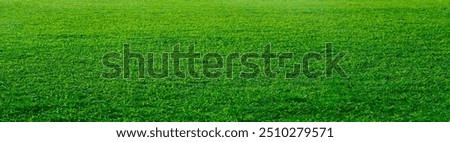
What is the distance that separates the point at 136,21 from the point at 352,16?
2668 millimetres

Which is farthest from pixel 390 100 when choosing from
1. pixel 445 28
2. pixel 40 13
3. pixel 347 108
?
pixel 40 13

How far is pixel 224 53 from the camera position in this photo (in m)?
5.86

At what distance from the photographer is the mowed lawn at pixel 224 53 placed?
4.35 meters

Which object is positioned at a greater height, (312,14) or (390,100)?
(312,14)

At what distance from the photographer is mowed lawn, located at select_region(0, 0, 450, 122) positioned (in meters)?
4.35

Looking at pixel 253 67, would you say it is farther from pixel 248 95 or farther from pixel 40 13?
pixel 40 13

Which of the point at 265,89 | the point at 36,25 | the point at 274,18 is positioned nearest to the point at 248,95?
the point at 265,89

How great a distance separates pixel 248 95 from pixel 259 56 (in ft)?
3.82

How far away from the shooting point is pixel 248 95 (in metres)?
4.63

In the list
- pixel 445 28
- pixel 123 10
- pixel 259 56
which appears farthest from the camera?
pixel 123 10

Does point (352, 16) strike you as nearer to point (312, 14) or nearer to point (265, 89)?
point (312, 14)

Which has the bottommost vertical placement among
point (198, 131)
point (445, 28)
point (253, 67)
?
point (198, 131)

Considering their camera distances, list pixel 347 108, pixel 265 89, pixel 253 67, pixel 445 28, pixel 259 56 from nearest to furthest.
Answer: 1. pixel 347 108
2. pixel 265 89
3. pixel 253 67
4. pixel 259 56
5. pixel 445 28

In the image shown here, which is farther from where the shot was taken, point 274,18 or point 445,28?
point 274,18
